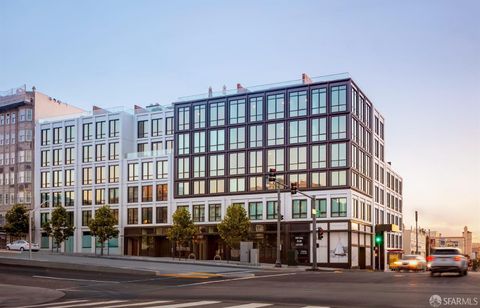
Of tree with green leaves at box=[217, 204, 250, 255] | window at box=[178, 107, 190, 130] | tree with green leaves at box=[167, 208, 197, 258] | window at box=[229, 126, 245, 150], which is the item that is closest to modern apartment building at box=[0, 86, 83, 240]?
window at box=[178, 107, 190, 130]

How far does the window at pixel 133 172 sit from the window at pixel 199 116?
11.1 metres

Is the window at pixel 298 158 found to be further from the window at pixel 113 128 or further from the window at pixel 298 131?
the window at pixel 113 128

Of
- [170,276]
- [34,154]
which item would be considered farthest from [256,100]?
[170,276]

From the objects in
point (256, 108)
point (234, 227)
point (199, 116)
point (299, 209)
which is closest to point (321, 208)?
point (299, 209)

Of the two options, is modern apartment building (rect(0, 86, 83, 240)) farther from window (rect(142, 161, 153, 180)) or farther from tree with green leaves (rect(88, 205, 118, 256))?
window (rect(142, 161, 153, 180))

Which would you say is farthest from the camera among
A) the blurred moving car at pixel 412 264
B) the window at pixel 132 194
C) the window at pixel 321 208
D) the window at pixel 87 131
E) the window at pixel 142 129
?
the window at pixel 87 131

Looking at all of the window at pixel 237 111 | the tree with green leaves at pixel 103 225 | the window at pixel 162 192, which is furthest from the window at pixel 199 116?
the tree with green leaves at pixel 103 225

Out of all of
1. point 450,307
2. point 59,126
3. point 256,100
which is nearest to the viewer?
point 450,307

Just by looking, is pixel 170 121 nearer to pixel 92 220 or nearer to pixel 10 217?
pixel 92 220

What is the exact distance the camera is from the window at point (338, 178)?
7412 cm

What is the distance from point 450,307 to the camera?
627 inches

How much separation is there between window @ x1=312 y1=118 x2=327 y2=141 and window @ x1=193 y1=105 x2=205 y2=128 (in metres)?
16.2

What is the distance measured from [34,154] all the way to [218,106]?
3273cm

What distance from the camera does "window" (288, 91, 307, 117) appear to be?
77125mm
